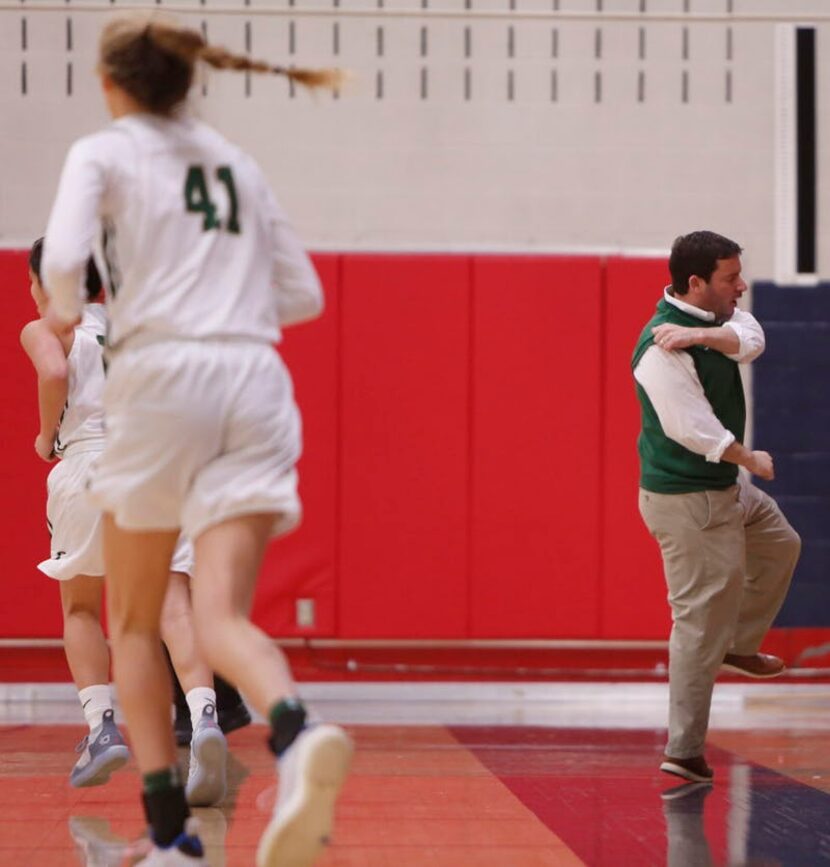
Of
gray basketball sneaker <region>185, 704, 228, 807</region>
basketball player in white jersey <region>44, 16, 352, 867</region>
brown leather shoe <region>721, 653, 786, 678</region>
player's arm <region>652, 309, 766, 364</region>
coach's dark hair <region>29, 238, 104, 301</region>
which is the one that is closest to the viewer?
basketball player in white jersey <region>44, 16, 352, 867</region>

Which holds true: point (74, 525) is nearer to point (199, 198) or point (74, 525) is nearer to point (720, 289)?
point (199, 198)

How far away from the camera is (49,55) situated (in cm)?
631

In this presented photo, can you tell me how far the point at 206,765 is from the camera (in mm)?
3346

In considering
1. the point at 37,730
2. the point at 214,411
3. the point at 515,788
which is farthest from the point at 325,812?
the point at 37,730

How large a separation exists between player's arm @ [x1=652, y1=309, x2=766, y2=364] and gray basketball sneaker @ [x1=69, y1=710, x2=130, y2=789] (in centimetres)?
170

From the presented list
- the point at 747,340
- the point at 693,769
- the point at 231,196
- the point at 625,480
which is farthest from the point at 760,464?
the point at 625,480

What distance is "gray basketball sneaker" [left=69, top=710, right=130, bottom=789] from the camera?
3393 millimetres

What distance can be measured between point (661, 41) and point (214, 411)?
4.75m

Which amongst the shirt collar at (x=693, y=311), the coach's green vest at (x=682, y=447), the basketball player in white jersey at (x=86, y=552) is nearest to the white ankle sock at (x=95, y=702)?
the basketball player in white jersey at (x=86, y=552)

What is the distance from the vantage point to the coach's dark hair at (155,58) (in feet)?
7.50

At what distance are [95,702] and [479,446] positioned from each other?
2.92m

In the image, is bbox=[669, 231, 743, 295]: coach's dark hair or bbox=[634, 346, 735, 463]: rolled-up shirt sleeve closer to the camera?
bbox=[634, 346, 735, 463]: rolled-up shirt sleeve

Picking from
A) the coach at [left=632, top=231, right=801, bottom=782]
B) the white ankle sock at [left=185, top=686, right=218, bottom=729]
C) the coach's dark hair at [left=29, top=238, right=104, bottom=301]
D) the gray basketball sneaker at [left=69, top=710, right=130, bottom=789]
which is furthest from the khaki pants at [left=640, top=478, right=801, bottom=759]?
the coach's dark hair at [left=29, top=238, right=104, bottom=301]

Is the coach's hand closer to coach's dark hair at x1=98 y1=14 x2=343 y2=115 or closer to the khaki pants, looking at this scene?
the khaki pants
